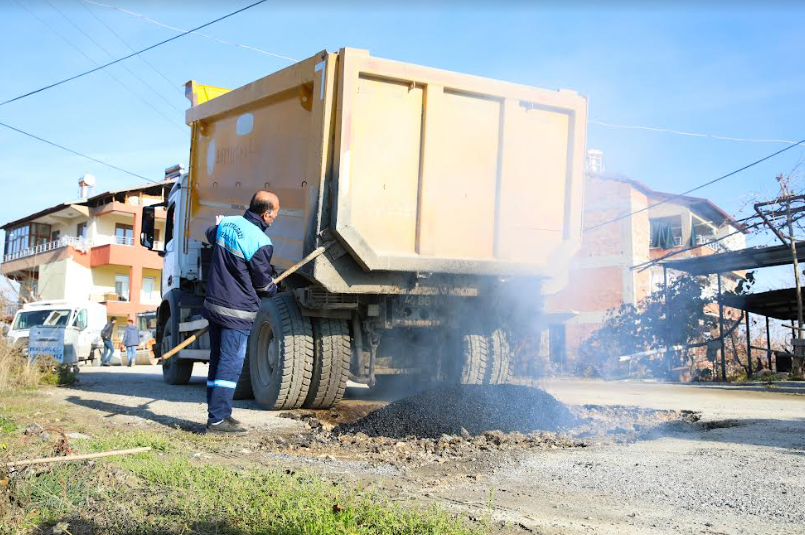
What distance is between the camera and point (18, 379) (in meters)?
8.84

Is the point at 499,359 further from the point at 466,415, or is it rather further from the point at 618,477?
the point at 618,477

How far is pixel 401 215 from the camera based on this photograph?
6.11 m

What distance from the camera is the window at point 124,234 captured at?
144 feet

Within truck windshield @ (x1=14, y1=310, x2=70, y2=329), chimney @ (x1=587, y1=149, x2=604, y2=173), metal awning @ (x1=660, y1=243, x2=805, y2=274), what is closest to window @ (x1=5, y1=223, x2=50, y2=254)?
truck windshield @ (x1=14, y1=310, x2=70, y2=329)

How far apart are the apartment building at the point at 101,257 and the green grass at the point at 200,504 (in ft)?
124

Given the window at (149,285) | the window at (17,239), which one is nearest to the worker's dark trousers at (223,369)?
the window at (149,285)

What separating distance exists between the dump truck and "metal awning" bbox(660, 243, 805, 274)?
37.4 feet

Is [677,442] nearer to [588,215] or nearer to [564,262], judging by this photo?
[564,262]

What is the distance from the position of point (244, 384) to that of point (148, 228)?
192 inches

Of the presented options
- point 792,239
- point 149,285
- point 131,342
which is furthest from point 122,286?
point 792,239

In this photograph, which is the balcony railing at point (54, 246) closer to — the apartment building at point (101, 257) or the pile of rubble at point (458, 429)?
the apartment building at point (101, 257)

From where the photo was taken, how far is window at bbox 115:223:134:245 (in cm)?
4381

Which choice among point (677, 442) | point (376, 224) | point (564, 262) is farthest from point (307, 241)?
point (677, 442)

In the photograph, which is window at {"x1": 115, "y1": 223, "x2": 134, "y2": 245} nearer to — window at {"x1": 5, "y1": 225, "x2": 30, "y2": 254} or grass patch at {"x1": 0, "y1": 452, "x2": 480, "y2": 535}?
window at {"x1": 5, "y1": 225, "x2": 30, "y2": 254}
